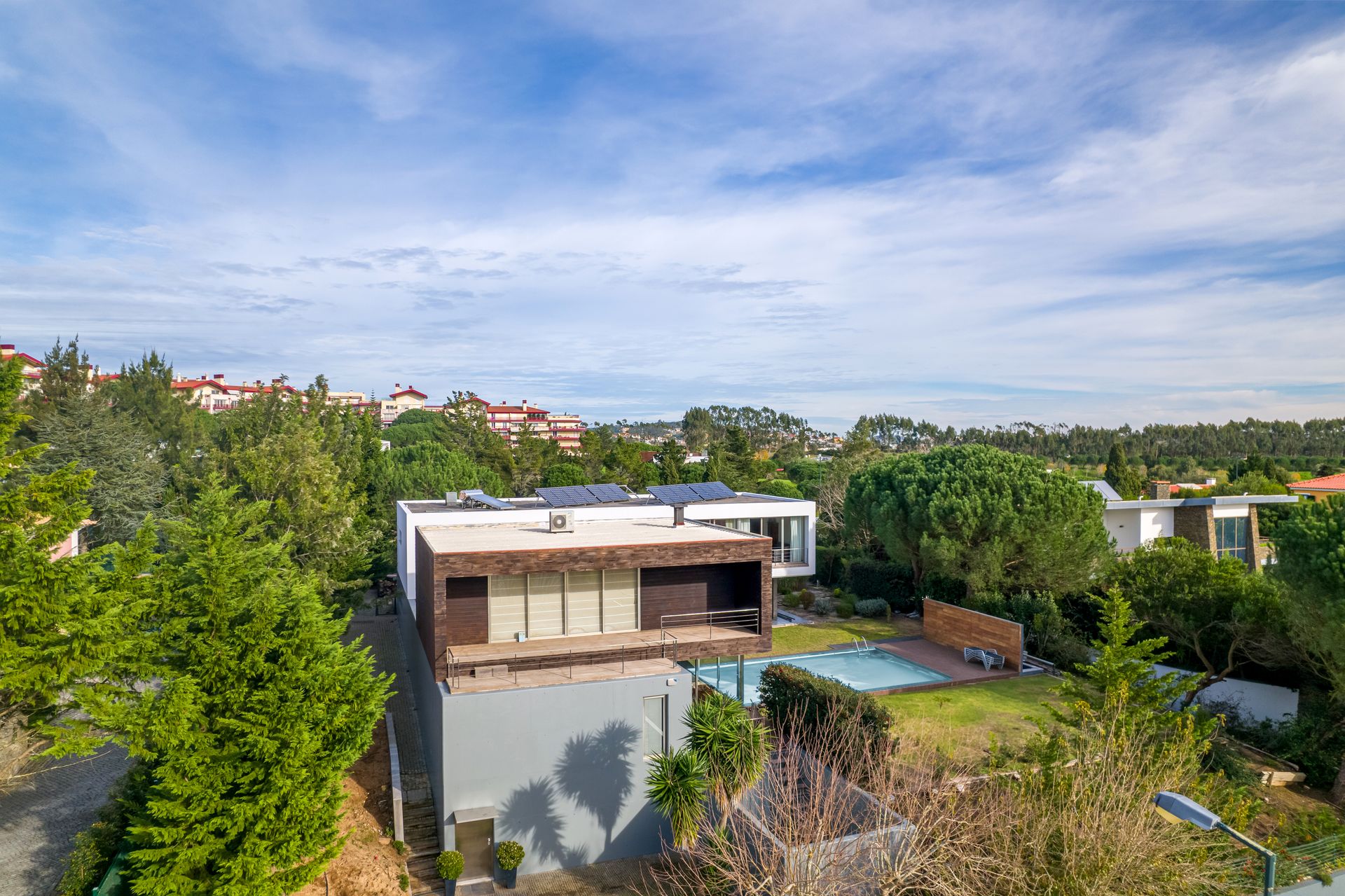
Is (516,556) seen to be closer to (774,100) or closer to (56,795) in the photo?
(56,795)

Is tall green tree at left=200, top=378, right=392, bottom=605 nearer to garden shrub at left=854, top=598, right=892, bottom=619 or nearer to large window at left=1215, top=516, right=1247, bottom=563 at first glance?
garden shrub at left=854, top=598, right=892, bottom=619

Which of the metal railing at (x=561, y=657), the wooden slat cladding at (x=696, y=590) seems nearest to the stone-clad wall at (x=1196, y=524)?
the wooden slat cladding at (x=696, y=590)

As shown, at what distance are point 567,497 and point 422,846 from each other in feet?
37.6

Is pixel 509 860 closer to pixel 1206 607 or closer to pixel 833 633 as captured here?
pixel 833 633

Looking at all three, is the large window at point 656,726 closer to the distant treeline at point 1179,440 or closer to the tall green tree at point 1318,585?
the tall green tree at point 1318,585

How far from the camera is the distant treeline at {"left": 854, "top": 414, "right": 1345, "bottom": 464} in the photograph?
10044 centimetres

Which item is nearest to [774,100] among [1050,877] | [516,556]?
[516,556]

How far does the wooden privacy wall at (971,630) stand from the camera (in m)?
27.4

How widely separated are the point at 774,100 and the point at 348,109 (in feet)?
42.8

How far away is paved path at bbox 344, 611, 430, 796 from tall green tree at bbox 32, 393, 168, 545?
46.0ft

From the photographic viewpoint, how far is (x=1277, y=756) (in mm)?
19750

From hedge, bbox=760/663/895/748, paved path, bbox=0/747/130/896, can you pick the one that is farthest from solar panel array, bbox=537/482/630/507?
paved path, bbox=0/747/130/896

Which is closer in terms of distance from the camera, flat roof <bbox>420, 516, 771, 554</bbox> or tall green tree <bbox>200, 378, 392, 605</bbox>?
flat roof <bbox>420, 516, 771, 554</bbox>

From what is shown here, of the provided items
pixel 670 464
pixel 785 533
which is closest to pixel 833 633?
pixel 785 533
